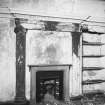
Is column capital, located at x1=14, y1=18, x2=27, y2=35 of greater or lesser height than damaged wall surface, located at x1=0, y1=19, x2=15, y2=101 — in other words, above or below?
above

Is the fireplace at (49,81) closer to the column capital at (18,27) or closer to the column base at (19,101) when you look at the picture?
the column base at (19,101)

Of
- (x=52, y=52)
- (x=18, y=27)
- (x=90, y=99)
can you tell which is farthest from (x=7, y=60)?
(x=90, y=99)

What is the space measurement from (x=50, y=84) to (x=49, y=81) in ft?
0.29

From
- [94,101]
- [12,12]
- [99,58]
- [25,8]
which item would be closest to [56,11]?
[25,8]

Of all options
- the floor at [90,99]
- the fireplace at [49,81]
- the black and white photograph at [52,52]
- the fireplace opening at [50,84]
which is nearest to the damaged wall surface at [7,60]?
the black and white photograph at [52,52]

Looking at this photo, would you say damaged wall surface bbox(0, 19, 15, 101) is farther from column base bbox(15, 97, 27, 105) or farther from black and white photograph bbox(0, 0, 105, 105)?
column base bbox(15, 97, 27, 105)

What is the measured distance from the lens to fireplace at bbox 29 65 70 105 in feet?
14.2

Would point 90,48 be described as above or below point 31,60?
above

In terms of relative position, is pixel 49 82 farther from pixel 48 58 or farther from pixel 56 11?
pixel 56 11

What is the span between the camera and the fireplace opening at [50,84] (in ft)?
14.7

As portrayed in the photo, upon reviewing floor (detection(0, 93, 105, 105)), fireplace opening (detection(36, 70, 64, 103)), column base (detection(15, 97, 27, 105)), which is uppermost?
fireplace opening (detection(36, 70, 64, 103))

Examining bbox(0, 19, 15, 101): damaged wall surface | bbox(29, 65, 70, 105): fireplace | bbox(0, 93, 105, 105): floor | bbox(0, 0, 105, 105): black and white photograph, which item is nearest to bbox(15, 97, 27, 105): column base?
bbox(0, 0, 105, 105): black and white photograph

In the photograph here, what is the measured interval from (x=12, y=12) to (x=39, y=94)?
2204mm

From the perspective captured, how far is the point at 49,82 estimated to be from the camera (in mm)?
4598
